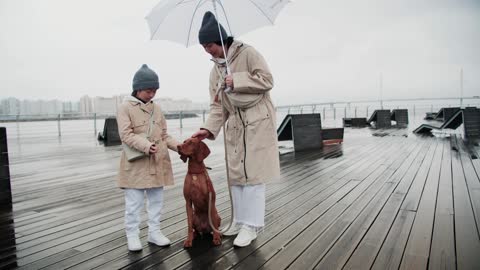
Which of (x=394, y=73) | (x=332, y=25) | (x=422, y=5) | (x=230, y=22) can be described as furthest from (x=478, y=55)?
(x=230, y=22)

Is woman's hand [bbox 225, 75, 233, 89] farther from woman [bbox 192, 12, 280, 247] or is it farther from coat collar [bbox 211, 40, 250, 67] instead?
coat collar [bbox 211, 40, 250, 67]

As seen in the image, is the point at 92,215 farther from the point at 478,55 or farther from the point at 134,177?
the point at 478,55

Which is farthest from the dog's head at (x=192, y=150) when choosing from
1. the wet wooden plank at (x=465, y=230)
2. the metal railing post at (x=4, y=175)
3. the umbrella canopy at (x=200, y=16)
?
the metal railing post at (x=4, y=175)

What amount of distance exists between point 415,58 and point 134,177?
3380 cm

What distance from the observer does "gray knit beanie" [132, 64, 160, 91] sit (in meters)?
1.86

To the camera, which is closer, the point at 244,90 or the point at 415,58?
the point at 244,90

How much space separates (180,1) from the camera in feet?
6.55

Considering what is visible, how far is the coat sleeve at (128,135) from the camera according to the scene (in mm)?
1763

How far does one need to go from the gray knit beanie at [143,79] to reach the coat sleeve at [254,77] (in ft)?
1.79

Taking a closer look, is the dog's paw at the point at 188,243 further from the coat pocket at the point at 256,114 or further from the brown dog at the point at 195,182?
the coat pocket at the point at 256,114

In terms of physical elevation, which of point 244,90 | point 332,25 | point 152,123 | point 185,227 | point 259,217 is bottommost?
point 185,227

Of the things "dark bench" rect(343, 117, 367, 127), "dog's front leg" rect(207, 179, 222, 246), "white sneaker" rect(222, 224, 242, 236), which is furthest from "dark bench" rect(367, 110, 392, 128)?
"dog's front leg" rect(207, 179, 222, 246)

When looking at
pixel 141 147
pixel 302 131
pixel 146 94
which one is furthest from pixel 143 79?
pixel 302 131

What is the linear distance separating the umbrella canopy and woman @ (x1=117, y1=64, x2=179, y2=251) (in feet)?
1.41
